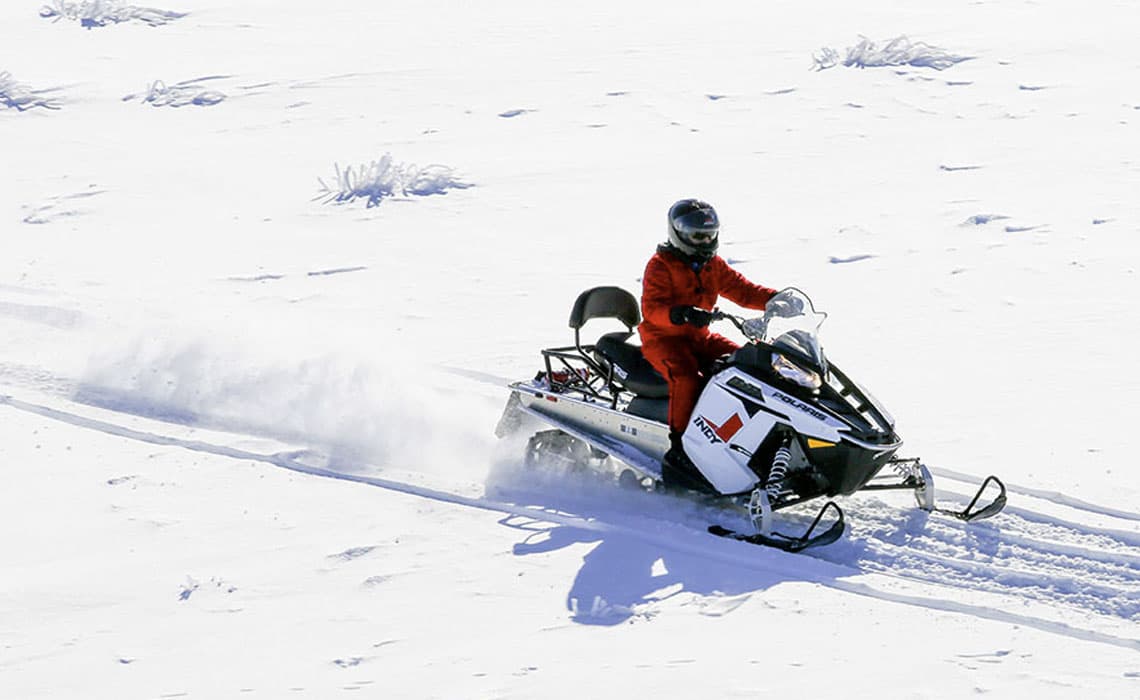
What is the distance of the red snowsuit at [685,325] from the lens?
7613mm

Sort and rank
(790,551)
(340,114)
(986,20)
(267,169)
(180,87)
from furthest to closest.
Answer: (986,20) → (180,87) → (340,114) → (267,169) → (790,551)

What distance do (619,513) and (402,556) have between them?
4.24ft

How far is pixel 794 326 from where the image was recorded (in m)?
7.25

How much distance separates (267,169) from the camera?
643 inches

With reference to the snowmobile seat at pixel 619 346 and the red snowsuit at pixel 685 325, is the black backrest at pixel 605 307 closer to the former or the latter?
the snowmobile seat at pixel 619 346

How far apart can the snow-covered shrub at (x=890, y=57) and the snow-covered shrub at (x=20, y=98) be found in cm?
1073

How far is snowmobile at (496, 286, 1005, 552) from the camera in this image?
22.8ft

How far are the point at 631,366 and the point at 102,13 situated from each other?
19062 millimetres

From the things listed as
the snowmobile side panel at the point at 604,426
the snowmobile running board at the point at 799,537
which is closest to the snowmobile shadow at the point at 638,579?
the snowmobile running board at the point at 799,537

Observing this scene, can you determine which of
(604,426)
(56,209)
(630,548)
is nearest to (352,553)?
(630,548)

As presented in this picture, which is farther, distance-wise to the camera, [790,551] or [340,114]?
[340,114]

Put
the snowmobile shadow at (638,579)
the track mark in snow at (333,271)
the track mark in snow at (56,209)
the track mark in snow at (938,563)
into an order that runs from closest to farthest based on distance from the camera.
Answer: the track mark in snow at (938,563), the snowmobile shadow at (638,579), the track mark in snow at (333,271), the track mark in snow at (56,209)

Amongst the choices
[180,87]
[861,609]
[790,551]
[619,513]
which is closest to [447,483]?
[619,513]

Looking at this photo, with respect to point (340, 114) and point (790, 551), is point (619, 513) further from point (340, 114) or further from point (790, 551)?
point (340, 114)
